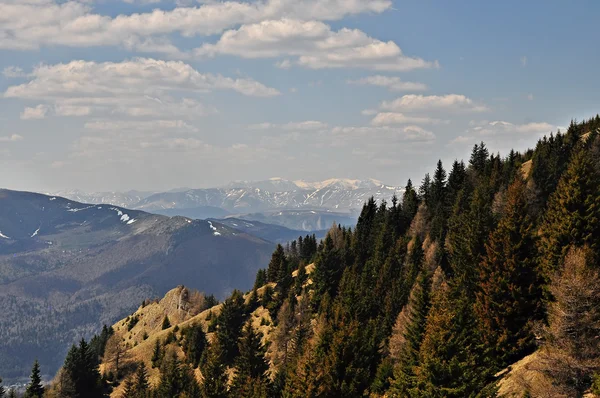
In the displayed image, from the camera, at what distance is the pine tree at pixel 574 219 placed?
48.0 metres

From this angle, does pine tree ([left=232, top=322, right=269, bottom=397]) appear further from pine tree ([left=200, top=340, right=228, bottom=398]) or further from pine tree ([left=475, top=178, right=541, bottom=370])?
pine tree ([left=475, top=178, right=541, bottom=370])

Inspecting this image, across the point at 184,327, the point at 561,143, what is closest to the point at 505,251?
the point at 561,143

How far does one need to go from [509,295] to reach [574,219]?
9.36 m

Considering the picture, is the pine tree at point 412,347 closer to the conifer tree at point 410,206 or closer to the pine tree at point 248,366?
the pine tree at point 248,366

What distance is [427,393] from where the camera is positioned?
36.3 m

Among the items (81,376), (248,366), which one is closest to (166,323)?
(81,376)

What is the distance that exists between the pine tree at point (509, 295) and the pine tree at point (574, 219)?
6.28ft

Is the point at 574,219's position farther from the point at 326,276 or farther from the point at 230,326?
the point at 230,326

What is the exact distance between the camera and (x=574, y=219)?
48.4 m

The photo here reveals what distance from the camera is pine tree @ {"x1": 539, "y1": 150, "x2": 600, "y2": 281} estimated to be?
1890 inches

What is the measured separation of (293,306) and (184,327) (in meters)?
32.4

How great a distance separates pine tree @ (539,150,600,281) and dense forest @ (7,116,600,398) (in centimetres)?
13

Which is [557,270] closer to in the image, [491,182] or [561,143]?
[491,182]

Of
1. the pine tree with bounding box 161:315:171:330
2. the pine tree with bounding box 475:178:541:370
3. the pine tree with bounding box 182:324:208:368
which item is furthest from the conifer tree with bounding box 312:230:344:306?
the pine tree with bounding box 475:178:541:370
